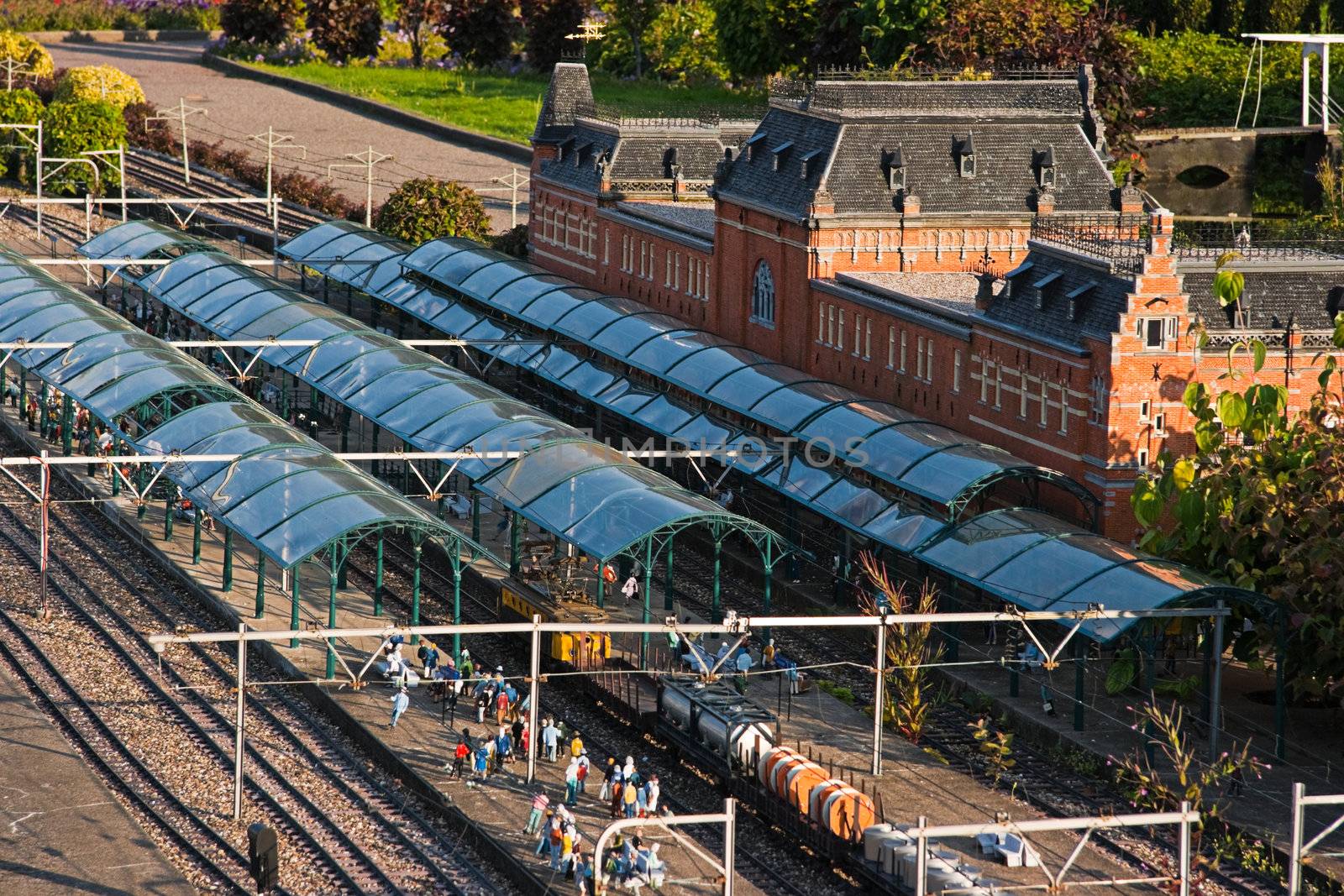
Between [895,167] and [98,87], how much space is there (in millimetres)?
79579

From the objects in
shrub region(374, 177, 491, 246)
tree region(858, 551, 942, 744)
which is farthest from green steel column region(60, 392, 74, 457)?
tree region(858, 551, 942, 744)

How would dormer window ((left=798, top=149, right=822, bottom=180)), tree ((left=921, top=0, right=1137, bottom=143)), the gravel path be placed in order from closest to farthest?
dormer window ((left=798, top=149, right=822, bottom=180))
tree ((left=921, top=0, right=1137, bottom=143))
the gravel path

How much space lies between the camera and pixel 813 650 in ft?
217

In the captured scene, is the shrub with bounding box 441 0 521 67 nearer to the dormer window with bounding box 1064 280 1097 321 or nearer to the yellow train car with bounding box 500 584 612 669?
the dormer window with bounding box 1064 280 1097 321

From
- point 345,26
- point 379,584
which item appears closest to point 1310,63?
point 379,584

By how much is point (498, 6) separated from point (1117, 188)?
280 feet

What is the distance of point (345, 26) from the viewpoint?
16988 centimetres

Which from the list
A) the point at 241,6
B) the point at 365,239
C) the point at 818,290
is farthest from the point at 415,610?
the point at 241,6

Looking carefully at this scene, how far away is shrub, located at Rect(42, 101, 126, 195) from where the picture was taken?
459 feet

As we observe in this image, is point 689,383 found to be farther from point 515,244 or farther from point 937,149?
point 515,244

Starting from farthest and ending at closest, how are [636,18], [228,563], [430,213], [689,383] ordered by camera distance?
[636,18] < [430,213] < [689,383] < [228,563]

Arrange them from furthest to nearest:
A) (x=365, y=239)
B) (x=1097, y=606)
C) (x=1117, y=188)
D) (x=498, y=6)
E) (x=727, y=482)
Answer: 1. (x=498, y=6)
2. (x=365, y=239)
3. (x=1117, y=188)
4. (x=727, y=482)
5. (x=1097, y=606)

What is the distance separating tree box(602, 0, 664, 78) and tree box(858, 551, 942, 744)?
92.7m

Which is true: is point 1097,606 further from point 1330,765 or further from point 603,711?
point 603,711
